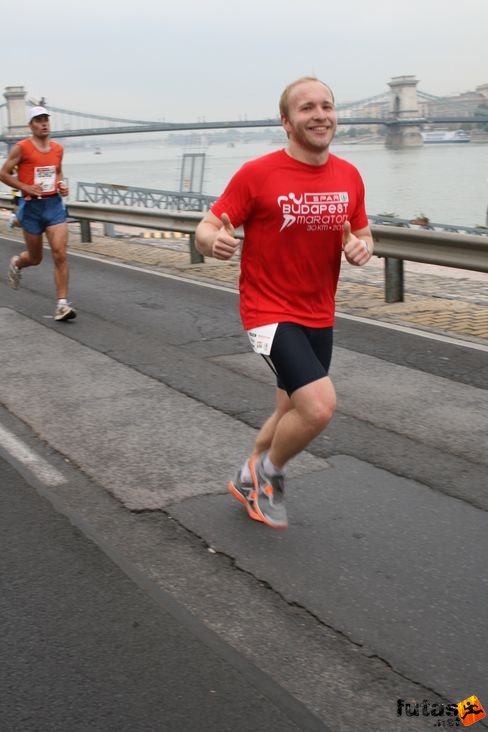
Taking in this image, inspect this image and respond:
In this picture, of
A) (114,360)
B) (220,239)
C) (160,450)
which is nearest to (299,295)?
(220,239)

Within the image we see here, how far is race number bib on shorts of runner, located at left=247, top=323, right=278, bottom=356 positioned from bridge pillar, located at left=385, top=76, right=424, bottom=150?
160ft

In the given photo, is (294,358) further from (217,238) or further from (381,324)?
(381,324)

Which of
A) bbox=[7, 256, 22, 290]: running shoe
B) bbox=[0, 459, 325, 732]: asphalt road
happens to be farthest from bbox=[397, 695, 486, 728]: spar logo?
bbox=[7, 256, 22, 290]: running shoe

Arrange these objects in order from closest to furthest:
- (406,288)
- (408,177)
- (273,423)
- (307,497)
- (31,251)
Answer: (273,423) → (307,497) → (31,251) → (406,288) → (408,177)

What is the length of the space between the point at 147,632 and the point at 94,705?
46 cm

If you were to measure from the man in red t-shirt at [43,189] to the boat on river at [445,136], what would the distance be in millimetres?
46746

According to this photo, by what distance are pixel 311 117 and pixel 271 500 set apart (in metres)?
1.55

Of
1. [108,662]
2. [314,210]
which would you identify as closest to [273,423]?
[314,210]

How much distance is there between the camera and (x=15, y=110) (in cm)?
6222

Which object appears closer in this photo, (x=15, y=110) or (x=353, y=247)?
(x=353, y=247)

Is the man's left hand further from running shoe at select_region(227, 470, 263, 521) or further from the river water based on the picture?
the river water

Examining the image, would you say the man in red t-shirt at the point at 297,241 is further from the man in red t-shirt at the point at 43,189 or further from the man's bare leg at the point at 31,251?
the man's bare leg at the point at 31,251

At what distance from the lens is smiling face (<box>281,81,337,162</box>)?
3.74 meters

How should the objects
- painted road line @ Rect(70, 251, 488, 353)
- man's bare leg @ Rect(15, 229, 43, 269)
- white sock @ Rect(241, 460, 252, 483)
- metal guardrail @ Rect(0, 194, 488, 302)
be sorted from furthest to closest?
man's bare leg @ Rect(15, 229, 43, 269)
metal guardrail @ Rect(0, 194, 488, 302)
painted road line @ Rect(70, 251, 488, 353)
white sock @ Rect(241, 460, 252, 483)
